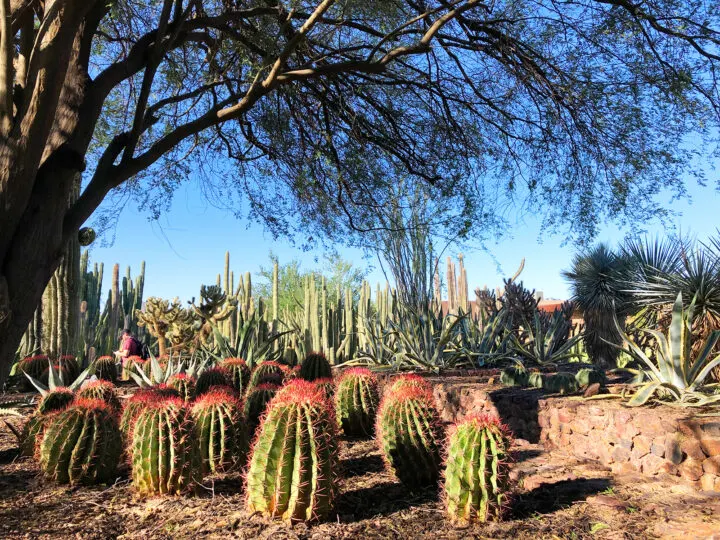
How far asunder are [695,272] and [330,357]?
780 centimetres

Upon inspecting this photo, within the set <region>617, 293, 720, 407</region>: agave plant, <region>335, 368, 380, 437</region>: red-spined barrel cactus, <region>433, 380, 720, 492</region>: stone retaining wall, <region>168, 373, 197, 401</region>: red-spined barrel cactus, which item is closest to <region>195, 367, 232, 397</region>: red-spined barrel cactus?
<region>168, 373, 197, 401</region>: red-spined barrel cactus

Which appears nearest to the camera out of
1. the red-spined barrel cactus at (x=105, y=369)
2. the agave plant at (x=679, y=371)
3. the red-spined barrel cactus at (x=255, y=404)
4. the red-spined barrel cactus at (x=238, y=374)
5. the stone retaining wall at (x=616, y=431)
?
the stone retaining wall at (x=616, y=431)

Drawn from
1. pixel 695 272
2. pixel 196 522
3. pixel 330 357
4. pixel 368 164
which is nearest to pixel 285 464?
pixel 196 522

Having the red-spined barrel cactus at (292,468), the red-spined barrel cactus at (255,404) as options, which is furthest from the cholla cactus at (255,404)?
the red-spined barrel cactus at (292,468)

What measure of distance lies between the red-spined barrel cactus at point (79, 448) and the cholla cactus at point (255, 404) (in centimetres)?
116

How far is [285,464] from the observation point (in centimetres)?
350

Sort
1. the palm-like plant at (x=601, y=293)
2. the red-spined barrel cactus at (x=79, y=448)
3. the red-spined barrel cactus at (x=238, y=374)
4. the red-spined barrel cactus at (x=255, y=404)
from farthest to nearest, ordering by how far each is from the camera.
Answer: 1. the palm-like plant at (x=601, y=293)
2. the red-spined barrel cactus at (x=238, y=374)
3. the red-spined barrel cactus at (x=255, y=404)
4. the red-spined barrel cactus at (x=79, y=448)

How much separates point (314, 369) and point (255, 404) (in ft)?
6.25

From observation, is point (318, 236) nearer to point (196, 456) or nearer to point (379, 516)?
point (196, 456)

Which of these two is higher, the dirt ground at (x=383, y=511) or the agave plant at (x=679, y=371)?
the agave plant at (x=679, y=371)

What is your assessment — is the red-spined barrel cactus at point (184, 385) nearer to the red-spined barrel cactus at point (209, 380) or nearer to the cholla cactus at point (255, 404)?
the red-spined barrel cactus at point (209, 380)

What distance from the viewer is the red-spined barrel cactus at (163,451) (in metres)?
4.09

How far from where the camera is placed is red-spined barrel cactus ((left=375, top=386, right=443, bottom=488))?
4.31 meters

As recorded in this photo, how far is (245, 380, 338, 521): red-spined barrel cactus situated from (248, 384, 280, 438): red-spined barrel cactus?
5.60 ft
